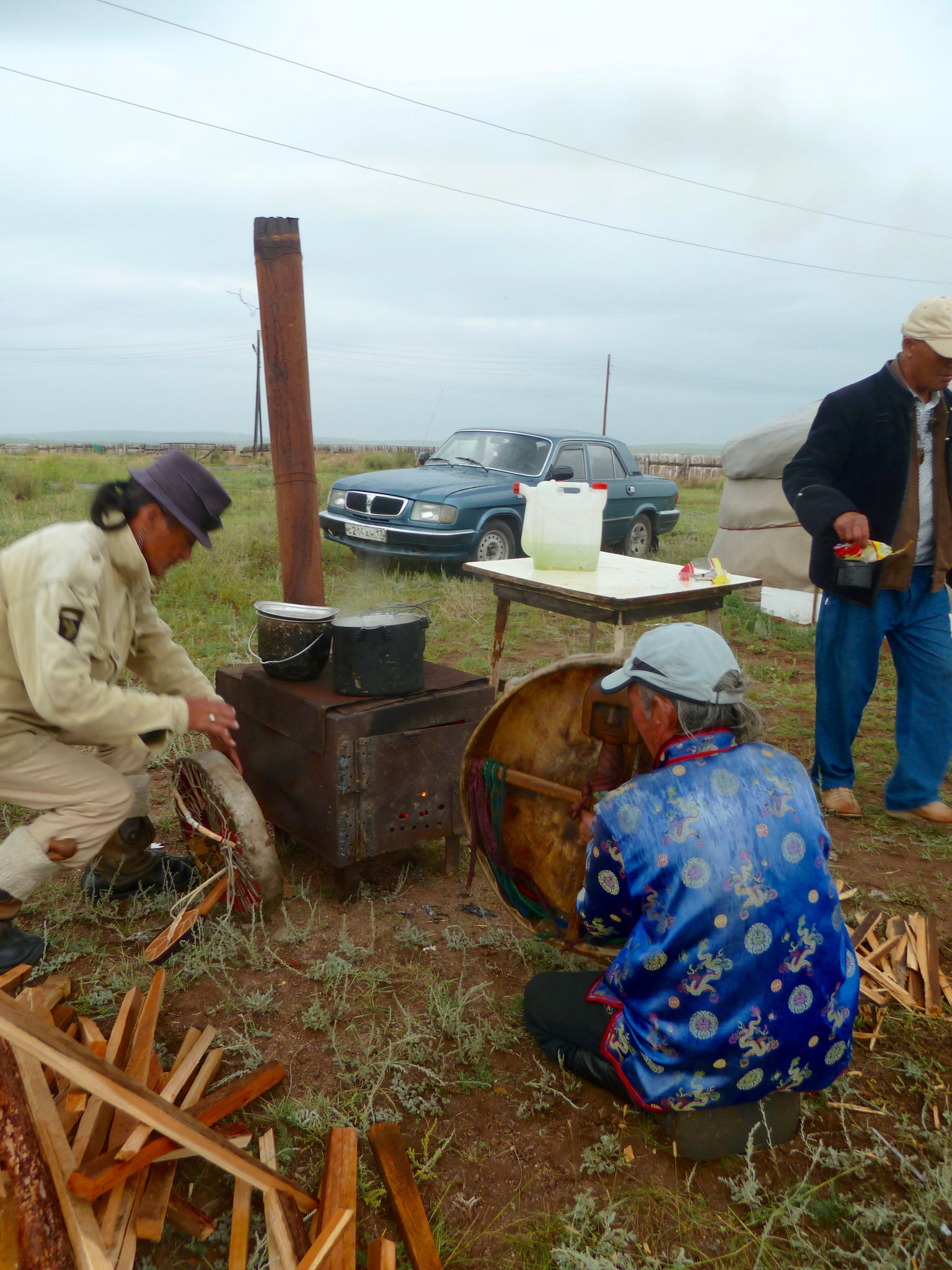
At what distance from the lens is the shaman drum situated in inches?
115

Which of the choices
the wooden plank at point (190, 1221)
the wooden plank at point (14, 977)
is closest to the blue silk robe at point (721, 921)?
the wooden plank at point (190, 1221)

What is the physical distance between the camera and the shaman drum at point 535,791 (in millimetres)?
2922

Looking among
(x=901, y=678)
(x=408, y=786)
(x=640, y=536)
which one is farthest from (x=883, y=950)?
(x=640, y=536)

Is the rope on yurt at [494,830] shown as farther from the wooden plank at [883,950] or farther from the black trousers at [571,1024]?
the wooden plank at [883,950]

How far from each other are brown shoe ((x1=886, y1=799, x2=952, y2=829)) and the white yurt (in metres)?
4.94

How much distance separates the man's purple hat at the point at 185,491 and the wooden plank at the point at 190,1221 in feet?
5.90

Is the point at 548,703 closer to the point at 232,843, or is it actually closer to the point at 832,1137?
the point at 232,843

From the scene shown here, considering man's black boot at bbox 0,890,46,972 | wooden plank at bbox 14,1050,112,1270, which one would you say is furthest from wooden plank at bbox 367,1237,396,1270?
man's black boot at bbox 0,890,46,972

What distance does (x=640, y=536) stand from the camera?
39.9 feet

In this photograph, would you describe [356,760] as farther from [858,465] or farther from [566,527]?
[858,465]

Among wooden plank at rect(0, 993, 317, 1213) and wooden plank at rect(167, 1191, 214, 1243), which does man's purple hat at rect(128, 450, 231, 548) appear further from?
wooden plank at rect(167, 1191, 214, 1243)

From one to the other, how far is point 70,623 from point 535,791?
1573mm

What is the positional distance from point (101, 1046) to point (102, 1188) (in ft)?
2.03

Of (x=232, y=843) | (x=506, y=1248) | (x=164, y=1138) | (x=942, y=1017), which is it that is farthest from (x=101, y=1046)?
(x=942, y=1017)
